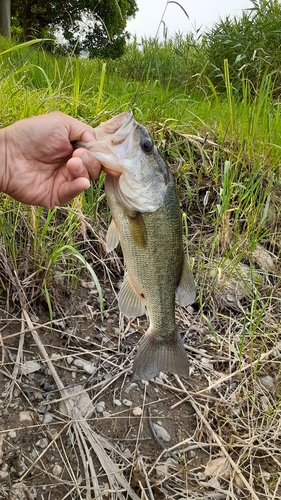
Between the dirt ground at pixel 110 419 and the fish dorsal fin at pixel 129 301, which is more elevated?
the fish dorsal fin at pixel 129 301

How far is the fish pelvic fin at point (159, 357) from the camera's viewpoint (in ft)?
5.59

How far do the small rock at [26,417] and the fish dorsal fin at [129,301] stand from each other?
723 mm

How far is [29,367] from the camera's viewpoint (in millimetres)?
2133

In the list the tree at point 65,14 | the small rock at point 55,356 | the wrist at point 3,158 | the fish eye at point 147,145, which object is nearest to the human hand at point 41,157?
the wrist at point 3,158

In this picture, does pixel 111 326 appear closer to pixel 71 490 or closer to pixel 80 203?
pixel 80 203

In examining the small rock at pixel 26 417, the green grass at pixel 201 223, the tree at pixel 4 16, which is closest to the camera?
the small rock at pixel 26 417

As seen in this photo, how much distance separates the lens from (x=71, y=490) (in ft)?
5.79

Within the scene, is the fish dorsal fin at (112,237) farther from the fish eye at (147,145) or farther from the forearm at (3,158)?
the forearm at (3,158)

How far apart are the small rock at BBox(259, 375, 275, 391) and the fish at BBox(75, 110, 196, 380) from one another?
3.02 ft

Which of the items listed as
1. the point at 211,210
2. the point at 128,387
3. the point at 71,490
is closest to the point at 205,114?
the point at 211,210

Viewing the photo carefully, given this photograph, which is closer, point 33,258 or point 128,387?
point 128,387

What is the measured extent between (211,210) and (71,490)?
2.20 metres

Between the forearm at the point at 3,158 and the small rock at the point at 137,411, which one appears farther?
the small rock at the point at 137,411

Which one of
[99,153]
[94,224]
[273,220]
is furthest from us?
[273,220]
